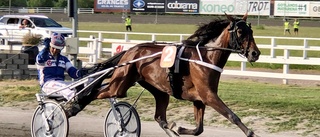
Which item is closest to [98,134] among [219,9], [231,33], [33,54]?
[231,33]

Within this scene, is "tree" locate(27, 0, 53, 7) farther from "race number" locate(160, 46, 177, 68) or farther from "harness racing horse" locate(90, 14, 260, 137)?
"race number" locate(160, 46, 177, 68)

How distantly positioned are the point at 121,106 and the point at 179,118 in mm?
3086

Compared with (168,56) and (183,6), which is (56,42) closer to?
(168,56)

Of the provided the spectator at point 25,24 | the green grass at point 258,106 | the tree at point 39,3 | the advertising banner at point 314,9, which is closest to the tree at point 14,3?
the tree at point 39,3

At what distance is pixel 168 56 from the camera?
8.57 meters

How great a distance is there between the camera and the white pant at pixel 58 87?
9023 millimetres

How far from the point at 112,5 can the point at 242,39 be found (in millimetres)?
71477

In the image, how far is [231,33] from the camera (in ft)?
27.3

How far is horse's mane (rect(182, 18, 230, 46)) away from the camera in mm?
8695

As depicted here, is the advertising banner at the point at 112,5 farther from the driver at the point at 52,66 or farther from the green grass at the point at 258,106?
the driver at the point at 52,66

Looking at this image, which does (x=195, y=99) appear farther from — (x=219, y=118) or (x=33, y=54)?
(x=33, y=54)

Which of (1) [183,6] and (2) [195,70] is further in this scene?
(1) [183,6]

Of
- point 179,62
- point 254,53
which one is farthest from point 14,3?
point 254,53

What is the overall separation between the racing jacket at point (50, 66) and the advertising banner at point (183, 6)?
215ft
